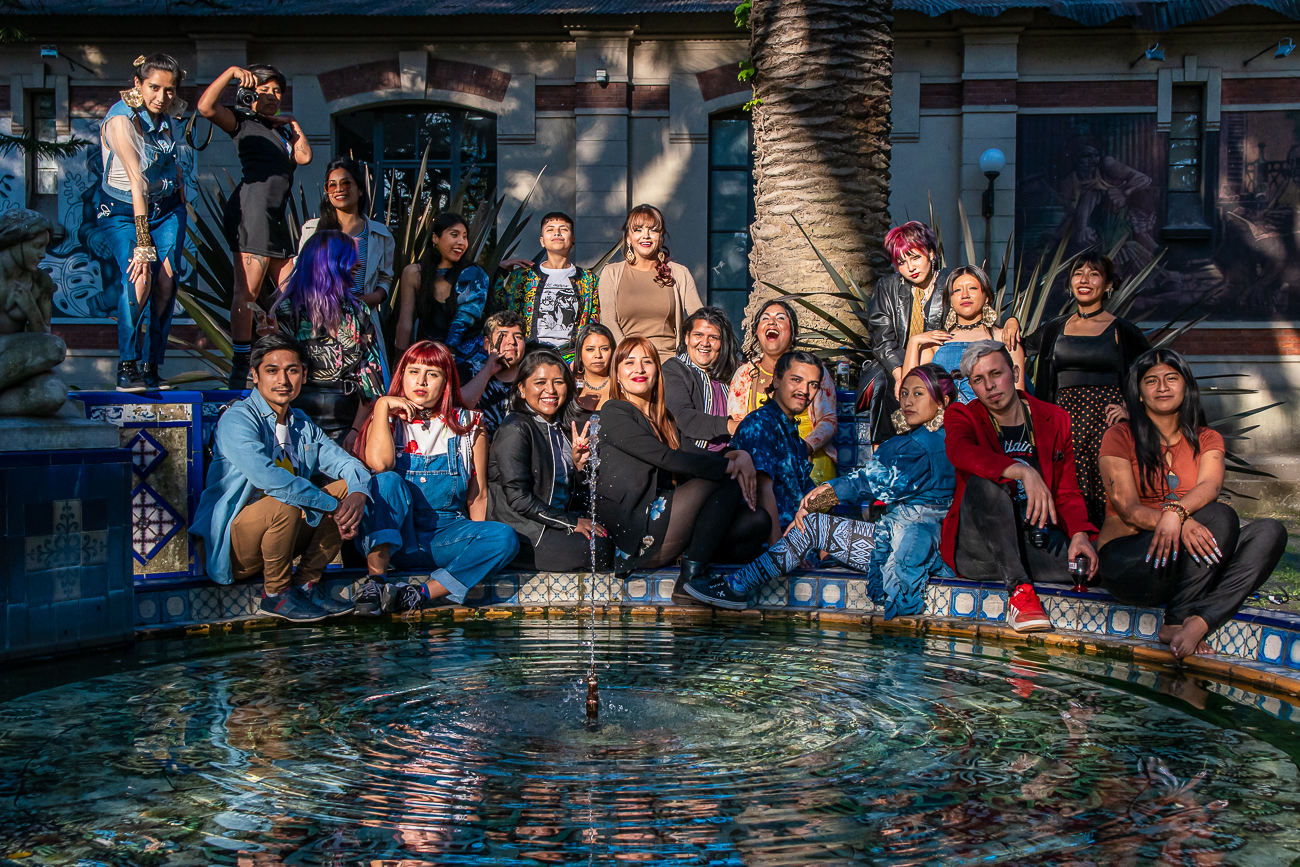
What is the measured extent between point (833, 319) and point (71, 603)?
197 inches

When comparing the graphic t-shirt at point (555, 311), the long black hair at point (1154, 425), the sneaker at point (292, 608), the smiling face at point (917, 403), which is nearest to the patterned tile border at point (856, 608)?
the sneaker at point (292, 608)

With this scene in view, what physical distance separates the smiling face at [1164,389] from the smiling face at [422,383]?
11.3 ft

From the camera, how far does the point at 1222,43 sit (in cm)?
1563

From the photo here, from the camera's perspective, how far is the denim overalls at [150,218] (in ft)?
21.7

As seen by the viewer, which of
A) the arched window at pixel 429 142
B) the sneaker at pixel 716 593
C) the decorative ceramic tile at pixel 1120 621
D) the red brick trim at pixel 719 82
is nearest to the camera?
the decorative ceramic tile at pixel 1120 621

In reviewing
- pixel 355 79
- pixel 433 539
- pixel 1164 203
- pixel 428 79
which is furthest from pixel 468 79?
pixel 433 539

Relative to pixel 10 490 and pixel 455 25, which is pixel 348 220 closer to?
pixel 10 490

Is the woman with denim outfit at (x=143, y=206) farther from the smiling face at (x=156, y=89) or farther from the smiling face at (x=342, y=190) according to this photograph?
the smiling face at (x=342, y=190)

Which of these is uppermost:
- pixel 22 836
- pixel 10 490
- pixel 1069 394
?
pixel 1069 394

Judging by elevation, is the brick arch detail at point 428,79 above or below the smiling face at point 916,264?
above

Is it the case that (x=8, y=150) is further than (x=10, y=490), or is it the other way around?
(x=8, y=150)

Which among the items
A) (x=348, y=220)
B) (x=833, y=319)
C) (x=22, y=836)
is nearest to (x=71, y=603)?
(x=22, y=836)

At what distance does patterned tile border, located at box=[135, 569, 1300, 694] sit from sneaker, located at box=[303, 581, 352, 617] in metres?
0.07

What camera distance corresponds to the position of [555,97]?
632 inches
